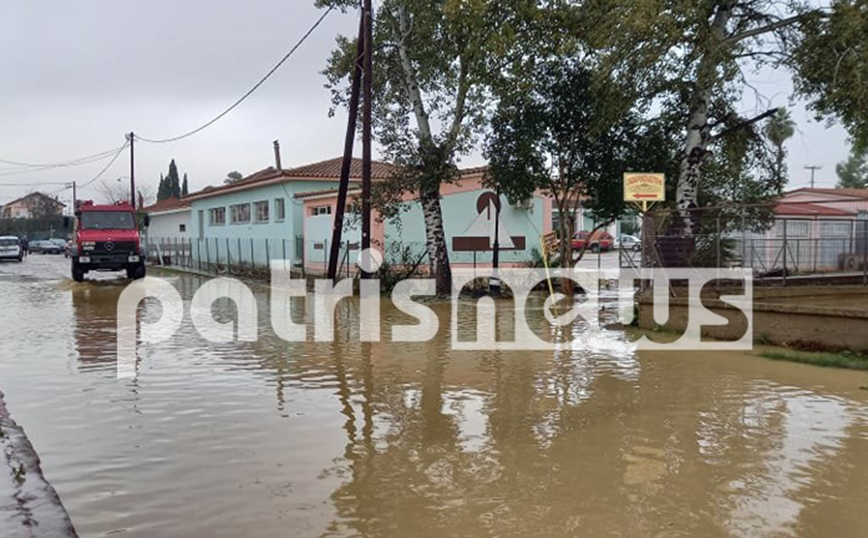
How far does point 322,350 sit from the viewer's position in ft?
38.5

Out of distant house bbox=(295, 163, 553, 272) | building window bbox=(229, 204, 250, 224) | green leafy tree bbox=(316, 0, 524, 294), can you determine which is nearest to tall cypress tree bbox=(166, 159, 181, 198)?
building window bbox=(229, 204, 250, 224)

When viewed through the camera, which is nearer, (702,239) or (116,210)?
(702,239)

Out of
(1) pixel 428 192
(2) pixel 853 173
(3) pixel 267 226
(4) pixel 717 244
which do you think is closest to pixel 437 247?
(1) pixel 428 192

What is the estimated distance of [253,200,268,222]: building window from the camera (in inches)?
1404

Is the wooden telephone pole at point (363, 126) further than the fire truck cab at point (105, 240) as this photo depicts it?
No

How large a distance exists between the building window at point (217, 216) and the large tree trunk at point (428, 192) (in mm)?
22887

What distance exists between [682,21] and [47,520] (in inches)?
537

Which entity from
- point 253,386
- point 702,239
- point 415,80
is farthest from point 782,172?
point 253,386

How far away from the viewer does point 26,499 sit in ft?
16.3

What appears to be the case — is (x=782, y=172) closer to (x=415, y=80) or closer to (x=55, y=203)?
(x=415, y=80)

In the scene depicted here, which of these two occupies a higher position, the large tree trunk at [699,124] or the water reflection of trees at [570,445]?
the large tree trunk at [699,124]

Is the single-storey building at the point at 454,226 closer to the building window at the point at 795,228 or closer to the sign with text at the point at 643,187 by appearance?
the building window at the point at 795,228

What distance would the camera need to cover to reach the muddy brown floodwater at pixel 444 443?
4.89 meters

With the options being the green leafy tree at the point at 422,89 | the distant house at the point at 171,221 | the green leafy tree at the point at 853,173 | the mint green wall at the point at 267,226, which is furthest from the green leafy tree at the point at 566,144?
the green leafy tree at the point at 853,173
